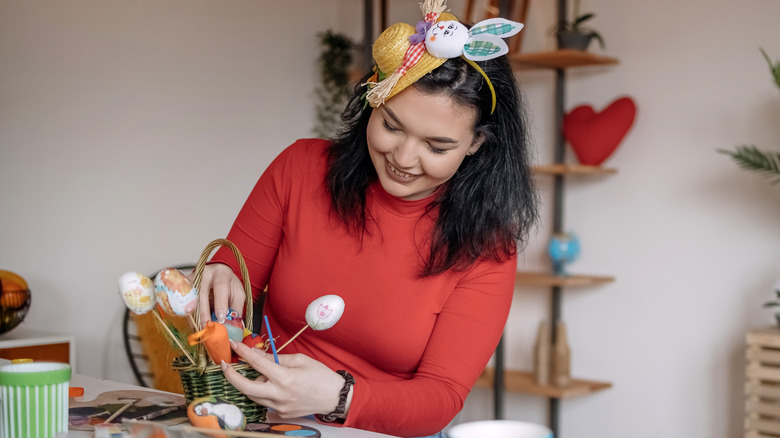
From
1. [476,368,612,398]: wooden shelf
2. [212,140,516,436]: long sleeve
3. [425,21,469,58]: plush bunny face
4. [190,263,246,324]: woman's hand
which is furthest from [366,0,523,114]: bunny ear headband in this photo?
[476,368,612,398]: wooden shelf

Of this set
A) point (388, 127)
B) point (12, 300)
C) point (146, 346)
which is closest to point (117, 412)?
point (388, 127)

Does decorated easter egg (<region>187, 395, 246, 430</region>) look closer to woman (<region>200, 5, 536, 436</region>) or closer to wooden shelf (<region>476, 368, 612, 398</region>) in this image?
woman (<region>200, 5, 536, 436</region>)

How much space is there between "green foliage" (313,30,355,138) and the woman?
6.64 ft

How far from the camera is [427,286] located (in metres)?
1.52

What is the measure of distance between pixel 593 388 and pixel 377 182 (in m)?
2.04

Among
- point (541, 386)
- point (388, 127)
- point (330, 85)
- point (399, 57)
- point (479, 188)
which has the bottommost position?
point (541, 386)

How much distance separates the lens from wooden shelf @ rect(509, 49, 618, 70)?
316 cm

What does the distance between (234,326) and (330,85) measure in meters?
2.64

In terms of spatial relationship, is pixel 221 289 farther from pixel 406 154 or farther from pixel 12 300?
pixel 12 300

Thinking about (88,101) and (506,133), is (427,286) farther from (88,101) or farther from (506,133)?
(88,101)

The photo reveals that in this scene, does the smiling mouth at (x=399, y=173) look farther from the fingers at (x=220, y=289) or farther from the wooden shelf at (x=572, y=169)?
the wooden shelf at (x=572, y=169)

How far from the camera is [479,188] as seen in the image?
157 cm

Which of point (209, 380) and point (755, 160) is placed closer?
point (209, 380)

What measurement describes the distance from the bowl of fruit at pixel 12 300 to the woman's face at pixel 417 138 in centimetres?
143
